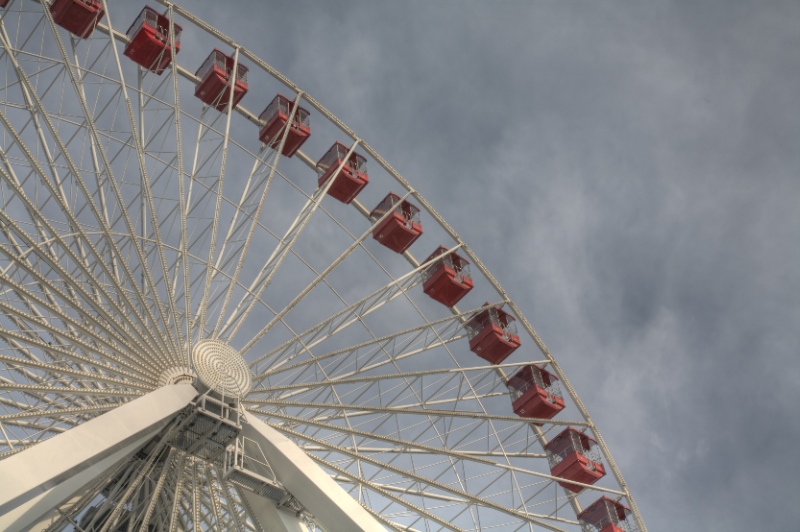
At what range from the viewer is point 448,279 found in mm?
27156

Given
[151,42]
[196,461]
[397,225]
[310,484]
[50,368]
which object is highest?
[151,42]

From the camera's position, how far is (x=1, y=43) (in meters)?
20.6

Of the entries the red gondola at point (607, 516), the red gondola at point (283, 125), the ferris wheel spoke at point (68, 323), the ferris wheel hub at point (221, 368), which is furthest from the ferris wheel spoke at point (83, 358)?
the red gondola at point (607, 516)

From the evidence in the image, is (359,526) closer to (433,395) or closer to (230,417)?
(230,417)

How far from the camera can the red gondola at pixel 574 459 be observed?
85.7 ft

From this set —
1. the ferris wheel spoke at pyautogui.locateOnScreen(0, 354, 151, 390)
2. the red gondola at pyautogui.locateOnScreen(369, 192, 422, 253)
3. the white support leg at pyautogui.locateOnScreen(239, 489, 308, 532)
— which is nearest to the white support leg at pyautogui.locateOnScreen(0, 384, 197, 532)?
the ferris wheel spoke at pyautogui.locateOnScreen(0, 354, 151, 390)

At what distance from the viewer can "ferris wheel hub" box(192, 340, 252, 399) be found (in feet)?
59.5

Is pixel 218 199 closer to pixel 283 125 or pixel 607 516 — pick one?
pixel 283 125

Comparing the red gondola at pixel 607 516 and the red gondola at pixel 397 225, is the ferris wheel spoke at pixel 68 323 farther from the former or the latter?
the red gondola at pixel 607 516

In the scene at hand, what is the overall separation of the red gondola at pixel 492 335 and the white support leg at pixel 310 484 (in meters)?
10.4

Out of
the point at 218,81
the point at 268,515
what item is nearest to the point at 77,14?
the point at 218,81

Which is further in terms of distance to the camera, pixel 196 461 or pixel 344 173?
pixel 344 173

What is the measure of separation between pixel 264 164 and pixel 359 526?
1140 cm

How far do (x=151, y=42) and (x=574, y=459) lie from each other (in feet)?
51.0
